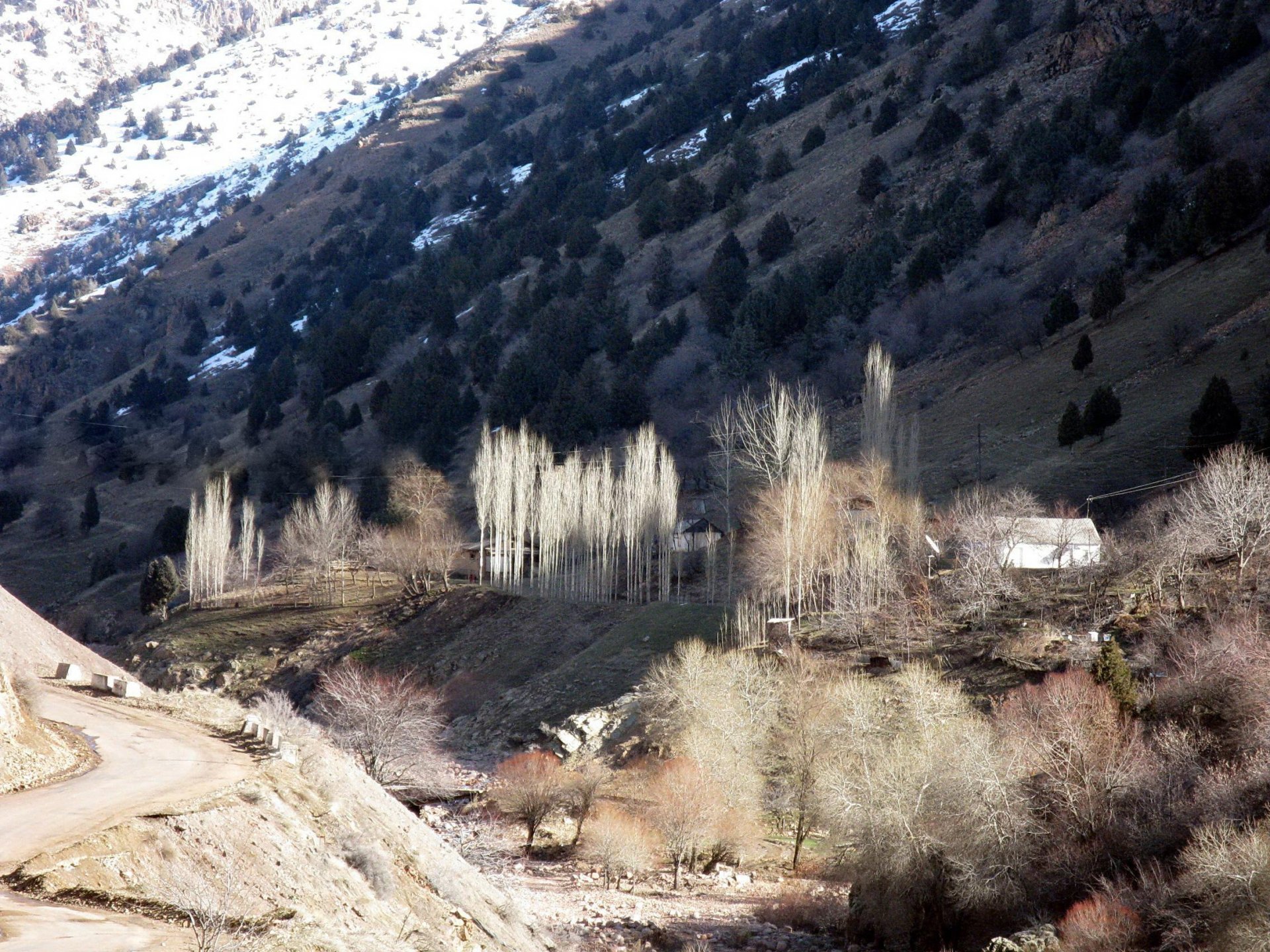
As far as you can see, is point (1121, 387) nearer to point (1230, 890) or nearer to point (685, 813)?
point (685, 813)

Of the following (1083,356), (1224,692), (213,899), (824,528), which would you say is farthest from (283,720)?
(1083,356)

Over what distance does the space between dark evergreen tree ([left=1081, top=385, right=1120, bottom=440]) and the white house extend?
7.41 meters

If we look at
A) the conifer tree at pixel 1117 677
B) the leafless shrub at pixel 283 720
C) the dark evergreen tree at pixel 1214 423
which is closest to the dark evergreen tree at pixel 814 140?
the dark evergreen tree at pixel 1214 423

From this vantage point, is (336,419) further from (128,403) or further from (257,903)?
(257,903)

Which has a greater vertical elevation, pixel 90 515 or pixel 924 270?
pixel 924 270

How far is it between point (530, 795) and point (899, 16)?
4005 inches

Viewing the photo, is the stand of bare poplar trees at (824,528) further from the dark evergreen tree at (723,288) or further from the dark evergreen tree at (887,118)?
the dark evergreen tree at (887,118)

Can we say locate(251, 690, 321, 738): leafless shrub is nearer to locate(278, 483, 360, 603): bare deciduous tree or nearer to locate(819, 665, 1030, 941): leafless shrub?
locate(819, 665, 1030, 941): leafless shrub

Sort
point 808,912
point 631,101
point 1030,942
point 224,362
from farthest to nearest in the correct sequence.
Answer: point 631,101, point 224,362, point 808,912, point 1030,942

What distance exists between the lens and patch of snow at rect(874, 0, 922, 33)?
105 m

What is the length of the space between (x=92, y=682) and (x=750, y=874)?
1734cm

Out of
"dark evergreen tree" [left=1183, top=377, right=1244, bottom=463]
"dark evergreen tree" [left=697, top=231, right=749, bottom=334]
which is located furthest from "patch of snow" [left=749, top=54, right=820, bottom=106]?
"dark evergreen tree" [left=1183, top=377, right=1244, bottom=463]

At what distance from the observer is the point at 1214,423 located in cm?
3981

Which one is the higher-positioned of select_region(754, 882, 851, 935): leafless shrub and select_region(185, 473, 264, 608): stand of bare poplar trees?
select_region(185, 473, 264, 608): stand of bare poplar trees
